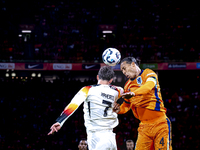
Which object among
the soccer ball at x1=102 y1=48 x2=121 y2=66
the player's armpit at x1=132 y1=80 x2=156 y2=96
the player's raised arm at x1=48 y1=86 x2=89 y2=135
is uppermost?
the soccer ball at x1=102 y1=48 x2=121 y2=66

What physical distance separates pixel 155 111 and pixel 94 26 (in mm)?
16266

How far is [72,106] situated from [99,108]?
0.42 metres

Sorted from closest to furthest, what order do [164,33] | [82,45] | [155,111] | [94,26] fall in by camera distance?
[155,111]
[82,45]
[164,33]
[94,26]

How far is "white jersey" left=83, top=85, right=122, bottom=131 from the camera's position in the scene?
10.3ft

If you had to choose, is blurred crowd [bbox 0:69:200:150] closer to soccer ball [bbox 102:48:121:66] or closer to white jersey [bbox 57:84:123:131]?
soccer ball [bbox 102:48:121:66]

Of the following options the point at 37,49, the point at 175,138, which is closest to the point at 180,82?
the point at 175,138

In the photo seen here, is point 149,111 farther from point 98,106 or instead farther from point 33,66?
point 33,66

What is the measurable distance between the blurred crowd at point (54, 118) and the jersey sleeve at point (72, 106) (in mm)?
8151

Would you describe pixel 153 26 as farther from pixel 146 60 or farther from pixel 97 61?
pixel 97 61

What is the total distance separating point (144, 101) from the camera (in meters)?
3.96

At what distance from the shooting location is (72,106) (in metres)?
2.97

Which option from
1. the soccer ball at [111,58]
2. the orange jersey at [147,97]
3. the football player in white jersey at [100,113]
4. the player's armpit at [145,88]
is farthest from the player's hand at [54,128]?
the soccer ball at [111,58]

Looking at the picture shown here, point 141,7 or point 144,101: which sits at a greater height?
point 141,7

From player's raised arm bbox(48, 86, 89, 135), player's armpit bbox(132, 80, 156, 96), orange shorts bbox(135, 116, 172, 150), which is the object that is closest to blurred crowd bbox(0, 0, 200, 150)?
orange shorts bbox(135, 116, 172, 150)
